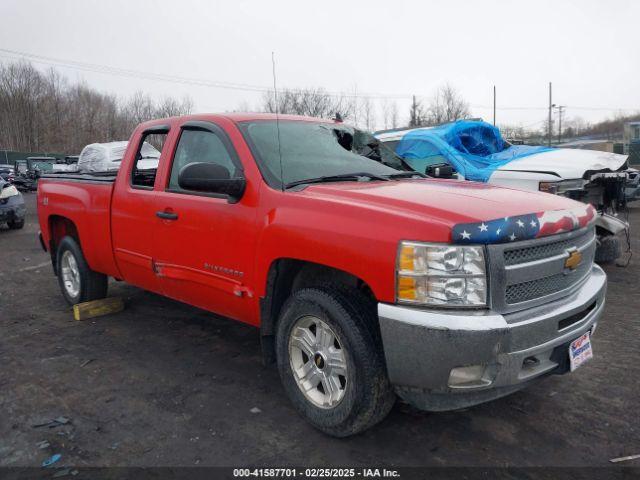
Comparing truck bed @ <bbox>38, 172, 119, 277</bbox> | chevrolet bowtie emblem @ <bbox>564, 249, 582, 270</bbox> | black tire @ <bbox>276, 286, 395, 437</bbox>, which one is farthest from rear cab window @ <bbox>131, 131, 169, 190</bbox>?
chevrolet bowtie emblem @ <bbox>564, 249, 582, 270</bbox>

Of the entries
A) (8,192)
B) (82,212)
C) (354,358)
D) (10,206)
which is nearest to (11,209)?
(10,206)

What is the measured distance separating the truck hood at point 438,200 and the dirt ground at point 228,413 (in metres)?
1.28

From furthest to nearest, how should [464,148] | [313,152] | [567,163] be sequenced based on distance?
[464,148] < [567,163] < [313,152]

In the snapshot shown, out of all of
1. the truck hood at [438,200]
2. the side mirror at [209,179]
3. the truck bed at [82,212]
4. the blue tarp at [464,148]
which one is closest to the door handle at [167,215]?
the side mirror at [209,179]

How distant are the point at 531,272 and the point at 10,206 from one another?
12.3 m

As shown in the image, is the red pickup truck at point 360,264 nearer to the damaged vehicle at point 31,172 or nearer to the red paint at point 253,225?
the red paint at point 253,225

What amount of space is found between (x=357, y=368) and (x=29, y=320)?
4076 mm

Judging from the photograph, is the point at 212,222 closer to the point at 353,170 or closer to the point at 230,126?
the point at 230,126

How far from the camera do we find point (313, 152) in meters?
3.71

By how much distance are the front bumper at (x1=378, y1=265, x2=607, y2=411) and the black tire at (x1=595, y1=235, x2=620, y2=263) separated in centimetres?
433

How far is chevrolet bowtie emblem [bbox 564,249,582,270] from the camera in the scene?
277 cm

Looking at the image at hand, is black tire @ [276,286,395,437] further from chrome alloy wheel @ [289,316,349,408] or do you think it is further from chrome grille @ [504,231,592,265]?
chrome grille @ [504,231,592,265]

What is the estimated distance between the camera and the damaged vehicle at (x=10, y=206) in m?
11.7

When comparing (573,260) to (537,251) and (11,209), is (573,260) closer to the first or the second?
(537,251)
